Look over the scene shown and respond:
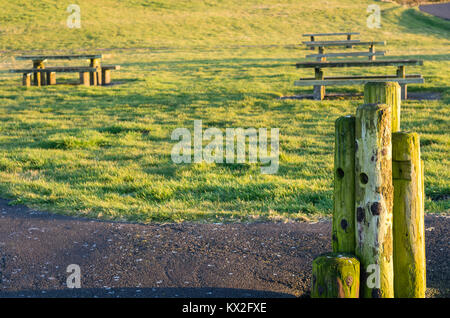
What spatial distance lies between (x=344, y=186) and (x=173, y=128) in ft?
21.9

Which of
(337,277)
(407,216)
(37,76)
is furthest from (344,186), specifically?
(37,76)

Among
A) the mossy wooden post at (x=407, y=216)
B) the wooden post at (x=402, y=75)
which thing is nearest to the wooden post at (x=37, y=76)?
the wooden post at (x=402, y=75)

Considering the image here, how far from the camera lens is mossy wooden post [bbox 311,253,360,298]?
3.06 meters

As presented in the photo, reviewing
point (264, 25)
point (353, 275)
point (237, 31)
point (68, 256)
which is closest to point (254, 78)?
point (68, 256)

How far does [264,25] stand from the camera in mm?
38406

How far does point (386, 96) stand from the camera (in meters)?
3.29

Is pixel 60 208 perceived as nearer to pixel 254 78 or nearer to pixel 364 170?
pixel 364 170

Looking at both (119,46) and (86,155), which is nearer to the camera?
(86,155)

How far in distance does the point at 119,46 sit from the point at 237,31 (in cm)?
951

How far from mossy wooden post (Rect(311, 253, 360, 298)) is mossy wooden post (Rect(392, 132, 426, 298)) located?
0.39 meters

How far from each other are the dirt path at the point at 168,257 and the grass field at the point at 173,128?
35 centimetres

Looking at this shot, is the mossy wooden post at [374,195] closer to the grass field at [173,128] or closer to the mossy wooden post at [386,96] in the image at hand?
the mossy wooden post at [386,96]

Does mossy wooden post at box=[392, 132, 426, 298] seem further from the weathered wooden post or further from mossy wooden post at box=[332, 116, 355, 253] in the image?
the weathered wooden post

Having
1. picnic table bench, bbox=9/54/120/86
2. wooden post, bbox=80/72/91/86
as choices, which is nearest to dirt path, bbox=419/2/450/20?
picnic table bench, bbox=9/54/120/86
